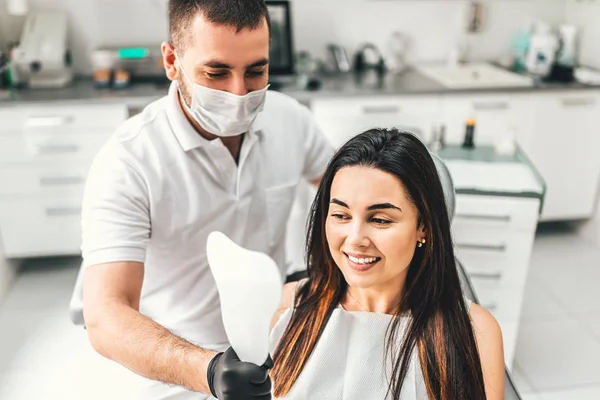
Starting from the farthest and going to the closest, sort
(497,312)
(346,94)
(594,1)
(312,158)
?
1. (594,1)
2. (346,94)
3. (497,312)
4. (312,158)

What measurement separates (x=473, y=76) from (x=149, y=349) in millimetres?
2902

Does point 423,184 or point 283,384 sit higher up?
point 423,184

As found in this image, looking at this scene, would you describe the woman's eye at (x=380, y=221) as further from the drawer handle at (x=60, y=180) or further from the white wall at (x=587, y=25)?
the white wall at (x=587, y=25)

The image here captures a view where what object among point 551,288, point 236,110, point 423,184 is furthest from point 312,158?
point 551,288

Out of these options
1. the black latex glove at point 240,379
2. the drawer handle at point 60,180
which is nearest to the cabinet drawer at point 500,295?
the black latex glove at point 240,379

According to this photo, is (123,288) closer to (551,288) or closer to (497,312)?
(497,312)

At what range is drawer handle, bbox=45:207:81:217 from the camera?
3049 mm

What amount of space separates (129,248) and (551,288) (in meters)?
2.53

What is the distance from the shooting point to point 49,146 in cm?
293

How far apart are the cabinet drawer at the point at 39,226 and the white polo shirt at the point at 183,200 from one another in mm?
1659

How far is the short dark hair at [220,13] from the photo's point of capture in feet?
4.29

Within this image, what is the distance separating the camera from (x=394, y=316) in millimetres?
1393

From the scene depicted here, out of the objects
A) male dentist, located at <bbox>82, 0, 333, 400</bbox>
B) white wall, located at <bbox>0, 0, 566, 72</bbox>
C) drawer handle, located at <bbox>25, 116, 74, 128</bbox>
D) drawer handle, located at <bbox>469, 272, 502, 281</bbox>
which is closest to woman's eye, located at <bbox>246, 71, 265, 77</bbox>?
male dentist, located at <bbox>82, 0, 333, 400</bbox>

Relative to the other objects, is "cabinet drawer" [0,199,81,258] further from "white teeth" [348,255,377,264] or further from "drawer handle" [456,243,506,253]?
"white teeth" [348,255,377,264]
